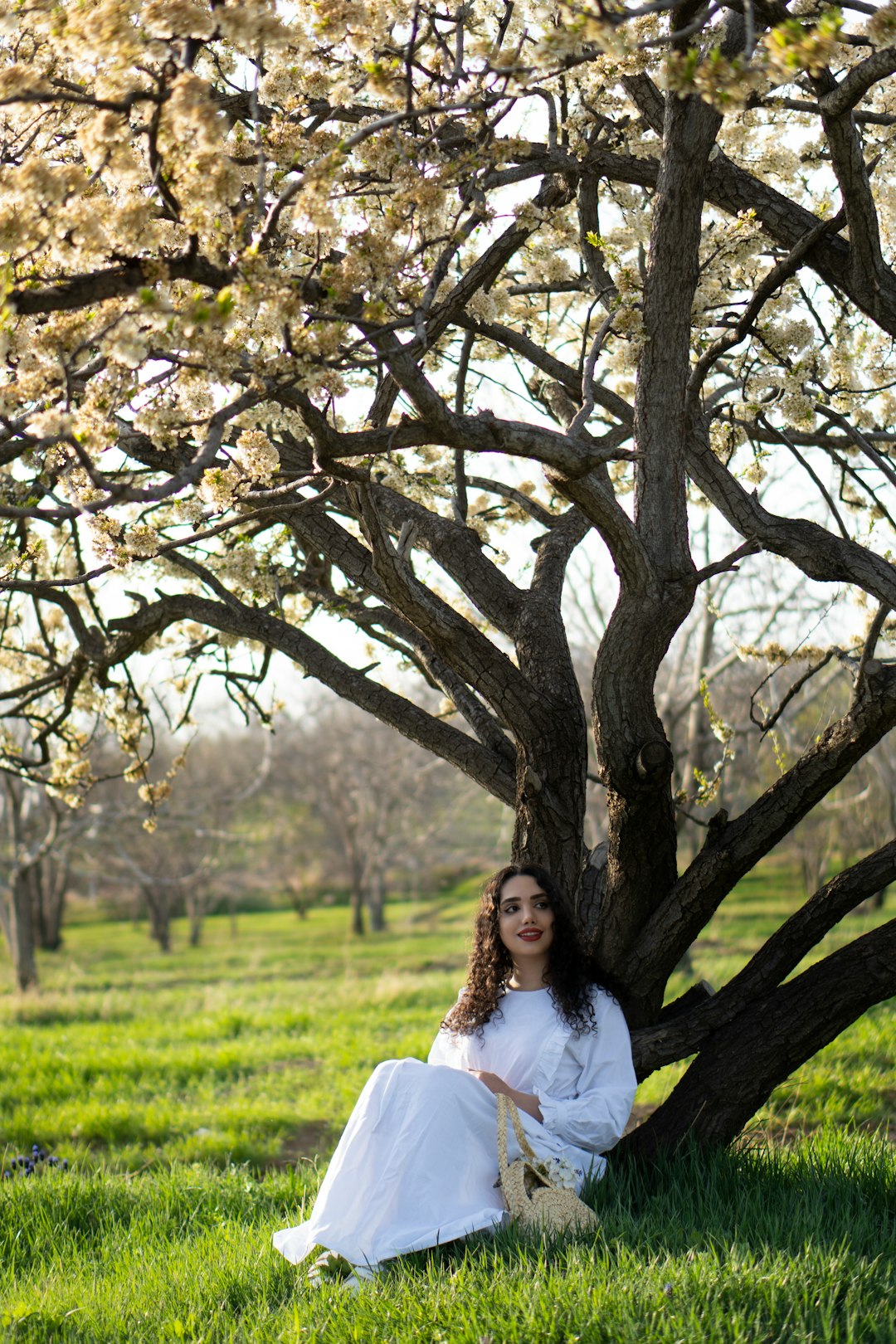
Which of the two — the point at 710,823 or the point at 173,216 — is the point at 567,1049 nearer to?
the point at 710,823

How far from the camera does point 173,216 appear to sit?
2689 mm

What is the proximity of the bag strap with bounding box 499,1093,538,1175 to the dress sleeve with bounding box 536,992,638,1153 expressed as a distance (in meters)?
0.19

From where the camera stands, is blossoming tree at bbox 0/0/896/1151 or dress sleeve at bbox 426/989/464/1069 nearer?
blossoming tree at bbox 0/0/896/1151

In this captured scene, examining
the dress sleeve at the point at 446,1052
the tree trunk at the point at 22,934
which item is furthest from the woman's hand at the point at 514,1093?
the tree trunk at the point at 22,934

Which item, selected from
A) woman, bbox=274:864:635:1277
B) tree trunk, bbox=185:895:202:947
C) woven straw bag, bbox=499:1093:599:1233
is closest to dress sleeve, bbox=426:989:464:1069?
woman, bbox=274:864:635:1277

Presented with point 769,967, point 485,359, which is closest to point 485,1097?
point 769,967

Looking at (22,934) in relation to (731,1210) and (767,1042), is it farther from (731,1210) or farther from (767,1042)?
(731,1210)

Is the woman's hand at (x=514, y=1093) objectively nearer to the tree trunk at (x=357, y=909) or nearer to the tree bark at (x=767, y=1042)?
the tree bark at (x=767, y=1042)

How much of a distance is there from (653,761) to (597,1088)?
1099mm

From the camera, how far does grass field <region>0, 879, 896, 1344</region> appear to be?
9.23 ft

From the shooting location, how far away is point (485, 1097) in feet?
12.4

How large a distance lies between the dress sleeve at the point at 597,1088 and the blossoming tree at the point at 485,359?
0.22 meters

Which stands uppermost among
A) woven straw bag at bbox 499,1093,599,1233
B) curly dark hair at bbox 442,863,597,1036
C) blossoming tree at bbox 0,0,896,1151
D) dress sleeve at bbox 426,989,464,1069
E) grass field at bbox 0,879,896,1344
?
blossoming tree at bbox 0,0,896,1151

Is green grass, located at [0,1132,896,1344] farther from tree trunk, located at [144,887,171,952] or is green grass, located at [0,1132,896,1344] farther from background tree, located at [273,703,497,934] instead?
tree trunk, located at [144,887,171,952]
